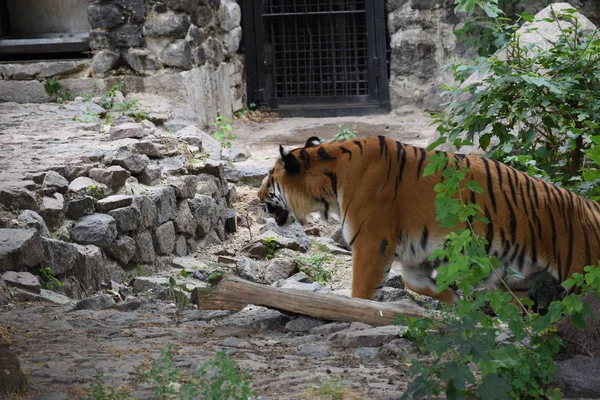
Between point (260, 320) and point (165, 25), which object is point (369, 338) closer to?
point (260, 320)

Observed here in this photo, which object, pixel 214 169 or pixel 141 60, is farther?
pixel 141 60

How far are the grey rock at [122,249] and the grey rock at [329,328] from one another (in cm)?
273

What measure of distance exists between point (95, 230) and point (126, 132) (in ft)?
6.72

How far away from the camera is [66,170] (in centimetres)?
755

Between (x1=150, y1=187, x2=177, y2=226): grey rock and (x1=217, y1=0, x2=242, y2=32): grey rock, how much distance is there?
18.1 ft

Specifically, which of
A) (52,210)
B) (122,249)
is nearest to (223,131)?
(122,249)

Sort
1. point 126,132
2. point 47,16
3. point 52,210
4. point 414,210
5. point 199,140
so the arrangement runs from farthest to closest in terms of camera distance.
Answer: point 47,16 → point 199,140 → point 126,132 → point 52,210 → point 414,210

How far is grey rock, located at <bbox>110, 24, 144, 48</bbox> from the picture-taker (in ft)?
36.7

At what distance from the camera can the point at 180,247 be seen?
8242mm

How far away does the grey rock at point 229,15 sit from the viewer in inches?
521

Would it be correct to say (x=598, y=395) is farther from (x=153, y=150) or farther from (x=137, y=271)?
(x=153, y=150)

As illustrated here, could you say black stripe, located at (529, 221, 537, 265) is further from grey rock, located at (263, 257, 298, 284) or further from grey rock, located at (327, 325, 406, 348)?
grey rock, located at (263, 257, 298, 284)

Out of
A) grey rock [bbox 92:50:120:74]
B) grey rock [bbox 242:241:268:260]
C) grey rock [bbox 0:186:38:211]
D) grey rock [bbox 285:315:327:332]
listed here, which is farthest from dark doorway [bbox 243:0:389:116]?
grey rock [bbox 285:315:327:332]

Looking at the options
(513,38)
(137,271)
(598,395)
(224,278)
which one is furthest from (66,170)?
(598,395)
